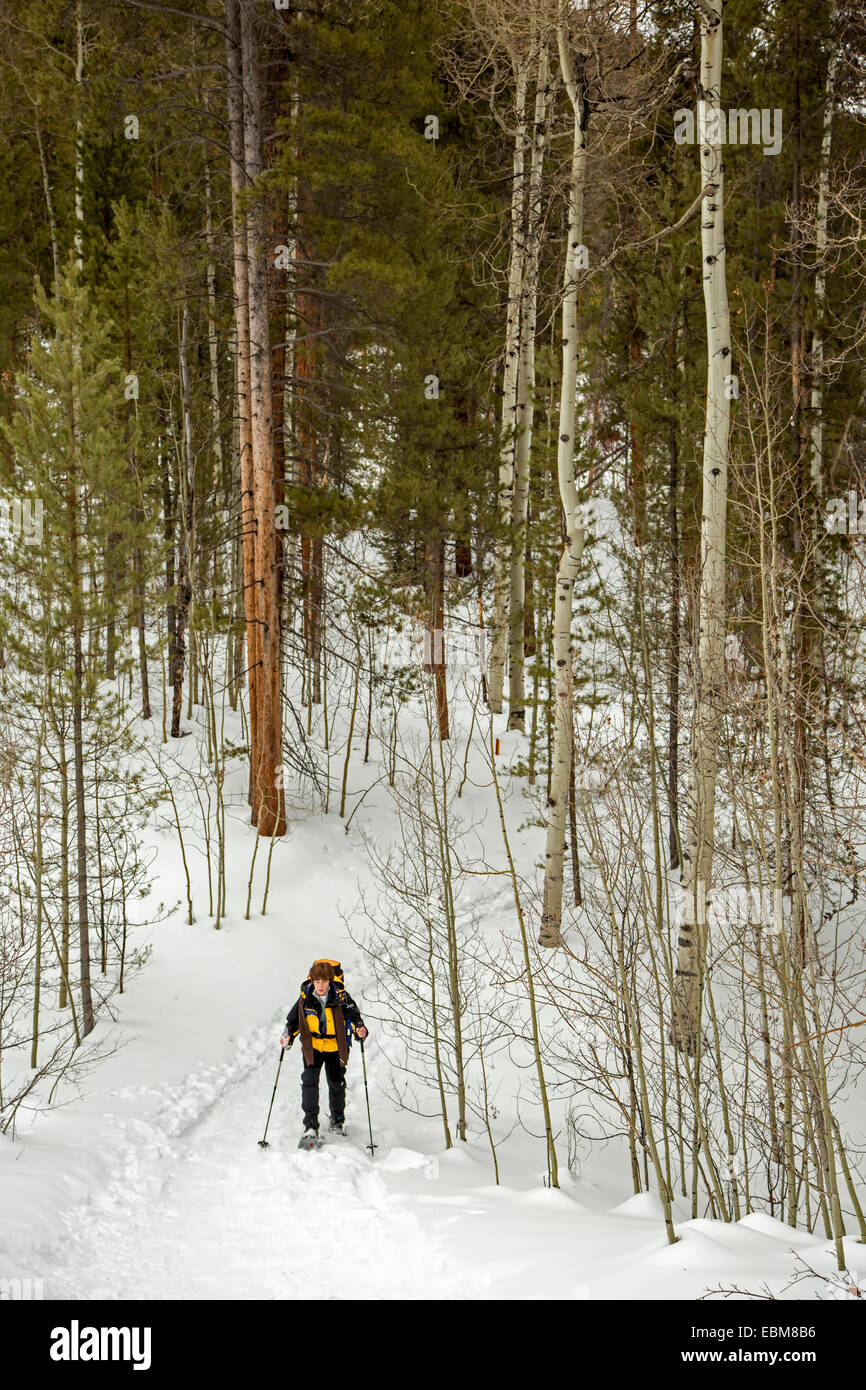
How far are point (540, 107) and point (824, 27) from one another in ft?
15.0

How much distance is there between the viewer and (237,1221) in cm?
775

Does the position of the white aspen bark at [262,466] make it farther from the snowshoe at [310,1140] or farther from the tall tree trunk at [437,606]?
the snowshoe at [310,1140]

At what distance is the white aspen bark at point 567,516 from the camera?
35.9ft

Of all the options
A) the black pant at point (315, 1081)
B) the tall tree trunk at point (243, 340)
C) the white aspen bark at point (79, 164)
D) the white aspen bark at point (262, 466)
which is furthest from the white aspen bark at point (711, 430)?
the white aspen bark at point (79, 164)

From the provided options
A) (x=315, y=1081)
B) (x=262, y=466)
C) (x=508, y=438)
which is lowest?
(x=315, y=1081)

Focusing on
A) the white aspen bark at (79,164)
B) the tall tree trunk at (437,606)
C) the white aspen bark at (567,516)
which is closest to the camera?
the white aspen bark at (567,516)

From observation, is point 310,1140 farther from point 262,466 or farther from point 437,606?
point 437,606

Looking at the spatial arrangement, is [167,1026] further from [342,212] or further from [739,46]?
[739,46]

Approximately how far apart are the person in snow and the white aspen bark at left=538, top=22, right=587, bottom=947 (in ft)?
10.8

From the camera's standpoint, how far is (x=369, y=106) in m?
12.9

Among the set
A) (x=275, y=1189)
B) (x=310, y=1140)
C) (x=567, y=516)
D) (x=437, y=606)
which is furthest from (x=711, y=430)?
(x=437, y=606)

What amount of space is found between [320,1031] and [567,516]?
Result: 6285 mm

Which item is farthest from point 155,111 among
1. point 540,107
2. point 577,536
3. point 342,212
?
point 577,536
